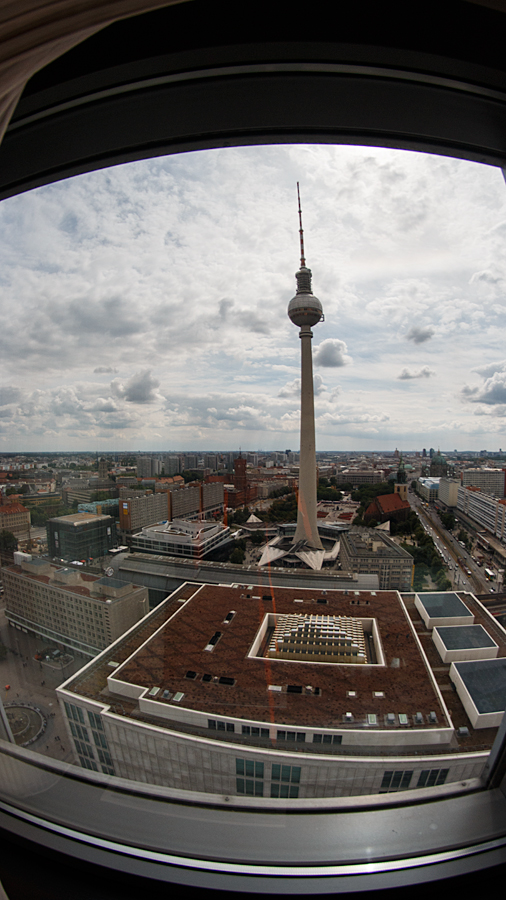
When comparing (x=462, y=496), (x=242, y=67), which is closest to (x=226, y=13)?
(x=242, y=67)

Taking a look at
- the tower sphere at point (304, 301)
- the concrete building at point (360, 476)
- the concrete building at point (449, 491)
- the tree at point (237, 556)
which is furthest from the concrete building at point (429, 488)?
the tower sphere at point (304, 301)

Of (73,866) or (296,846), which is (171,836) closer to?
(73,866)

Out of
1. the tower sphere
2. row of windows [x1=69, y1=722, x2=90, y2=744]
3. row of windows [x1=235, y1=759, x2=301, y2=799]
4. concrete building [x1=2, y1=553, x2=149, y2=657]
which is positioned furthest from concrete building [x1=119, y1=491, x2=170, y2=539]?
the tower sphere

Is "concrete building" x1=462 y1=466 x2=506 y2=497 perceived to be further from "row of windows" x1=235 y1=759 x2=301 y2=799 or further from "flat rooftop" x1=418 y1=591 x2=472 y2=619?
"row of windows" x1=235 y1=759 x2=301 y2=799

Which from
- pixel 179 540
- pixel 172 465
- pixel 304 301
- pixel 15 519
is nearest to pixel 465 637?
pixel 179 540

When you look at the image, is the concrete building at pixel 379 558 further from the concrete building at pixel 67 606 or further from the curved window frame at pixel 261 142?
the concrete building at pixel 67 606

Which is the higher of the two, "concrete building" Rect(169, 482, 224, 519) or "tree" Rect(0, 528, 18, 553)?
"concrete building" Rect(169, 482, 224, 519)

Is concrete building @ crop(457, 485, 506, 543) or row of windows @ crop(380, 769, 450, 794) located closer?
row of windows @ crop(380, 769, 450, 794)
